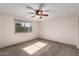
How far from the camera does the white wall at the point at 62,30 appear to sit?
10.6 feet

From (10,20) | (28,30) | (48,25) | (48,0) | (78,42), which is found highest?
(48,0)

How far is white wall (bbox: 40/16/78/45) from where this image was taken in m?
3.23

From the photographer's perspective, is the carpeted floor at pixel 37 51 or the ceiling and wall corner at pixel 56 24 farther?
the ceiling and wall corner at pixel 56 24

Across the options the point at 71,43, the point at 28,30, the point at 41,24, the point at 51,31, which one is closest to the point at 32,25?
the point at 28,30

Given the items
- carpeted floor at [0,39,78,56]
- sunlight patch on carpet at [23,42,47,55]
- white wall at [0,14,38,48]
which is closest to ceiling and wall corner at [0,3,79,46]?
white wall at [0,14,38,48]

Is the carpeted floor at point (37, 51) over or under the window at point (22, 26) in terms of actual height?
under

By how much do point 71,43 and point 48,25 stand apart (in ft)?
7.35

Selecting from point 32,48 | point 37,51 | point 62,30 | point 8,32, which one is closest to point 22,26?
point 8,32

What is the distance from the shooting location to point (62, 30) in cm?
380

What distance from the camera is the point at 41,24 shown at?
5.30m

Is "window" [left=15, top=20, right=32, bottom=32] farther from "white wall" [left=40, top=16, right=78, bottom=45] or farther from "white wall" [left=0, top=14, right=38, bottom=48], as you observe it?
"white wall" [left=40, top=16, right=78, bottom=45]

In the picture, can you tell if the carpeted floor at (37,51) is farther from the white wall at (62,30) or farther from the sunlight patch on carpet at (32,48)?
the white wall at (62,30)

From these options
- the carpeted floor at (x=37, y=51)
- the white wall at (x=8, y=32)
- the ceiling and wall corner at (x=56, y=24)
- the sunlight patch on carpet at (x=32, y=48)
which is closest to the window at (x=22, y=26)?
the white wall at (x=8, y=32)

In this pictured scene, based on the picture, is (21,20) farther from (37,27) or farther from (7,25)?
(37,27)
